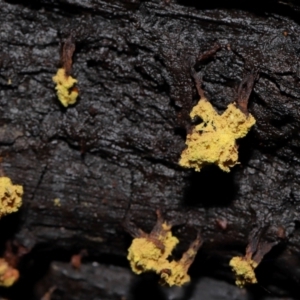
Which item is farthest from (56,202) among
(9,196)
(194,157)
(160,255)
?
(194,157)

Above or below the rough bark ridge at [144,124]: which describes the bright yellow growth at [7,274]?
below

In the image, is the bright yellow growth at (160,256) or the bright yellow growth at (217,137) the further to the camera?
the bright yellow growth at (160,256)

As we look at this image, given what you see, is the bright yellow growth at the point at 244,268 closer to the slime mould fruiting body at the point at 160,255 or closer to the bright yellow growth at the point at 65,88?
the slime mould fruiting body at the point at 160,255

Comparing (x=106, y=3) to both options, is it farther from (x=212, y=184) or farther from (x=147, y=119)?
(x=212, y=184)

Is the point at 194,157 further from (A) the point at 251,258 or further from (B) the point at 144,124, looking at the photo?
(A) the point at 251,258

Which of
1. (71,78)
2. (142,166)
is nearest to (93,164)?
(142,166)

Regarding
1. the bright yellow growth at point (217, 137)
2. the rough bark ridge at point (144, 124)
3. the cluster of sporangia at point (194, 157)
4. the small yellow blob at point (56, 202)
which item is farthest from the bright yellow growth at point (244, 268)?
the small yellow blob at point (56, 202)
